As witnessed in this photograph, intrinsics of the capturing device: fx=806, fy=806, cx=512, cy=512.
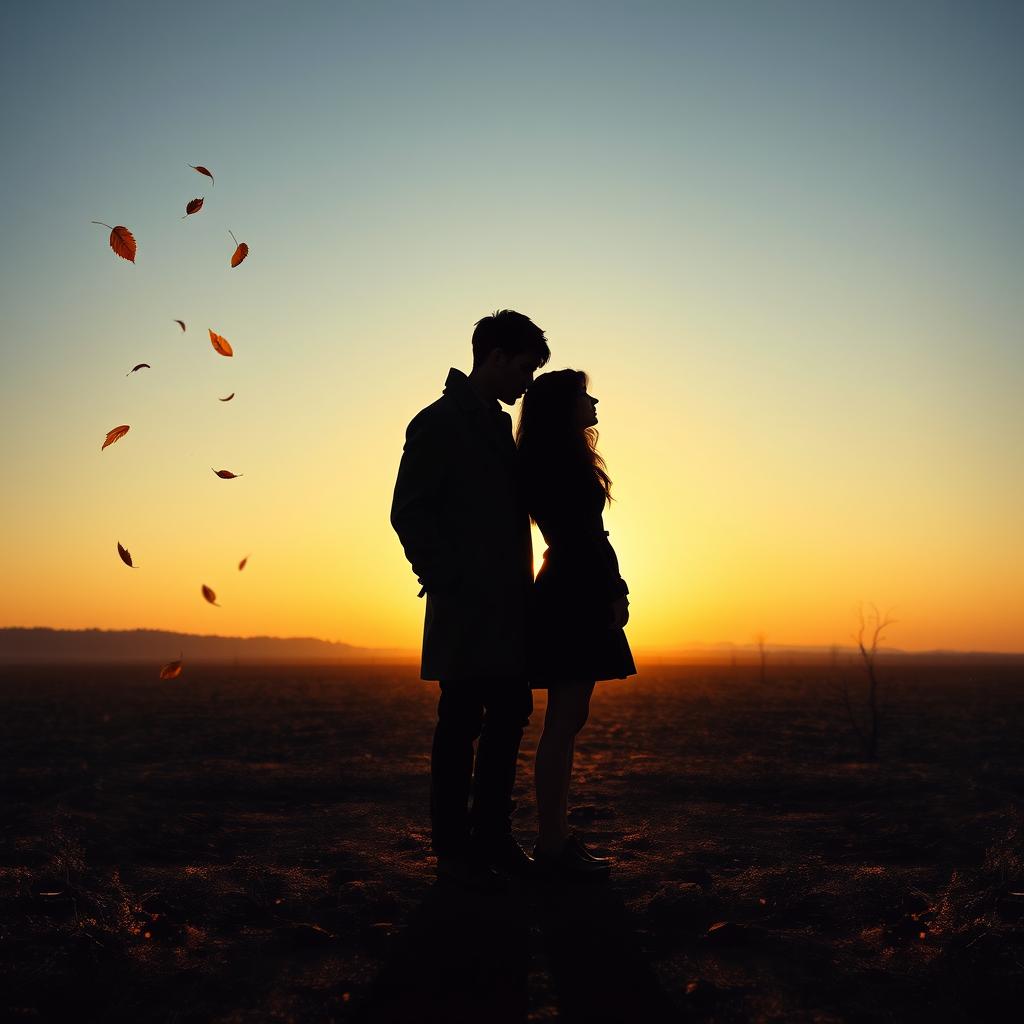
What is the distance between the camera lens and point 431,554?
3.27 m

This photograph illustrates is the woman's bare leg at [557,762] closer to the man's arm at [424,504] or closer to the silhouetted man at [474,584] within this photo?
the silhouetted man at [474,584]

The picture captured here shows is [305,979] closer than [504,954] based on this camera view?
Yes

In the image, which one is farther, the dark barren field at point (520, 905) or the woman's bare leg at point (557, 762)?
the woman's bare leg at point (557, 762)

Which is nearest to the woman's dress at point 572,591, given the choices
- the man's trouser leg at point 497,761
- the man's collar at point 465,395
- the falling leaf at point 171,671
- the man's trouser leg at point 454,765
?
the man's trouser leg at point 497,761

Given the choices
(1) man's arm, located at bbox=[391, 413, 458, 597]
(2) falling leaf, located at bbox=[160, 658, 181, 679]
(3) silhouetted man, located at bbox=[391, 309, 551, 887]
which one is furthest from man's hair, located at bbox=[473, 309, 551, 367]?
(2) falling leaf, located at bbox=[160, 658, 181, 679]

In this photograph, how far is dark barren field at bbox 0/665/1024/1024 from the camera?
7.26ft

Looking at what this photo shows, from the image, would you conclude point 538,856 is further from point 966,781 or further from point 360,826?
point 966,781

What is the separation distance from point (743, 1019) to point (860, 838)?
254 cm

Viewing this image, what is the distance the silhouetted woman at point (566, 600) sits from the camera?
3438mm

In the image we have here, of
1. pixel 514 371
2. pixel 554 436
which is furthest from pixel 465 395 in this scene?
pixel 554 436

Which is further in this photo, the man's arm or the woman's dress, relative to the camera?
the woman's dress

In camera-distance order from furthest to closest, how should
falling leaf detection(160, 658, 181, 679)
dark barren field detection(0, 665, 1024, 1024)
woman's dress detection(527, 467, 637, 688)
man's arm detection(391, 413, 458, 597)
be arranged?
falling leaf detection(160, 658, 181, 679), woman's dress detection(527, 467, 637, 688), man's arm detection(391, 413, 458, 597), dark barren field detection(0, 665, 1024, 1024)

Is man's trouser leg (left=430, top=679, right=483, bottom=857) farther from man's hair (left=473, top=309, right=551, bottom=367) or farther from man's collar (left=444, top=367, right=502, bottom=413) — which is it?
man's hair (left=473, top=309, right=551, bottom=367)

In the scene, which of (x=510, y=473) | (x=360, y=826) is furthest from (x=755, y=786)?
(x=510, y=473)
